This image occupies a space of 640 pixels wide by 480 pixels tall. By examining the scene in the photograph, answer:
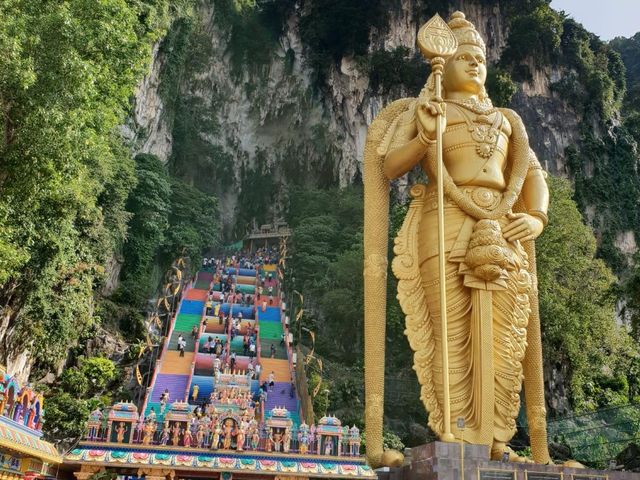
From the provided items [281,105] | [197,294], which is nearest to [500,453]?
[197,294]

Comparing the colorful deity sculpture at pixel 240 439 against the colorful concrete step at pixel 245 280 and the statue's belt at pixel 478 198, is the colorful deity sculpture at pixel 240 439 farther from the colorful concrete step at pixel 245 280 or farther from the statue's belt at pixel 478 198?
the colorful concrete step at pixel 245 280

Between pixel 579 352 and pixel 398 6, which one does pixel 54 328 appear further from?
pixel 398 6

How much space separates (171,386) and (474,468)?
412 inches

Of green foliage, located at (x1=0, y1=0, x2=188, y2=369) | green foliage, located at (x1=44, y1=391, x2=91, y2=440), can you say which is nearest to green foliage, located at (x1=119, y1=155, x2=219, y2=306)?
green foliage, located at (x1=44, y1=391, x2=91, y2=440)

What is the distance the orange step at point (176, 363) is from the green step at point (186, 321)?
2.02 m

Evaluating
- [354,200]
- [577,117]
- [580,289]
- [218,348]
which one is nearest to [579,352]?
[580,289]

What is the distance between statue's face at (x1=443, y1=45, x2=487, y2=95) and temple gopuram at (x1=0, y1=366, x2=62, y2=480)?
509cm

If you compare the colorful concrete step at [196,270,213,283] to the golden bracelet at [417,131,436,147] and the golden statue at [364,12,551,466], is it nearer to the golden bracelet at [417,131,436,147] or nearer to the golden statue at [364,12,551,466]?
the golden statue at [364,12,551,466]

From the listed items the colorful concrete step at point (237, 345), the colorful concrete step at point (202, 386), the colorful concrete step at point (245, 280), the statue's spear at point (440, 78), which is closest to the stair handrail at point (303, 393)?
the colorful concrete step at point (237, 345)

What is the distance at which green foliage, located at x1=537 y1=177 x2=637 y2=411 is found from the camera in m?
13.4

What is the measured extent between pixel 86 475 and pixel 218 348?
33.2 ft

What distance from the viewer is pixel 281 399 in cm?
1403

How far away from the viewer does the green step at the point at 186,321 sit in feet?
59.0

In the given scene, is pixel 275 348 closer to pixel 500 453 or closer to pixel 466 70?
pixel 466 70
